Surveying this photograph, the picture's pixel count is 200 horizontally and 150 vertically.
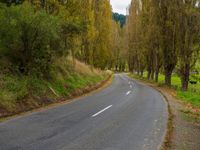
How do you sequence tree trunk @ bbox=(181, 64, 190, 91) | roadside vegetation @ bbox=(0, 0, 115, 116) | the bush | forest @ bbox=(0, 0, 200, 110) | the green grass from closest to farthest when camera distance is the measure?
1. the green grass
2. roadside vegetation @ bbox=(0, 0, 115, 116)
3. the bush
4. forest @ bbox=(0, 0, 200, 110)
5. tree trunk @ bbox=(181, 64, 190, 91)

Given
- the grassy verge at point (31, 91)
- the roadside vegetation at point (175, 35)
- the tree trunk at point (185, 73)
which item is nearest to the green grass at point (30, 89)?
the grassy verge at point (31, 91)

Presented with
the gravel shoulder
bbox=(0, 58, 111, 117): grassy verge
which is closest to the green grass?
bbox=(0, 58, 111, 117): grassy verge

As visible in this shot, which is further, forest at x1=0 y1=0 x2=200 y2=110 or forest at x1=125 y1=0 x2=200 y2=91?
forest at x1=125 y1=0 x2=200 y2=91

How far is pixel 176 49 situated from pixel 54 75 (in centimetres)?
1513

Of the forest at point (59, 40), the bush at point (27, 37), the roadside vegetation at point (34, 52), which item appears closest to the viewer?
the roadside vegetation at point (34, 52)

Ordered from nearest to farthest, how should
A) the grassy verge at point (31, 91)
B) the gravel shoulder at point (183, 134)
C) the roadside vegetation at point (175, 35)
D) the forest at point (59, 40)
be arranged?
the gravel shoulder at point (183, 134) < the grassy verge at point (31, 91) < the forest at point (59, 40) < the roadside vegetation at point (175, 35)

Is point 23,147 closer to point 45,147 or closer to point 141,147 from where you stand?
point 45,147

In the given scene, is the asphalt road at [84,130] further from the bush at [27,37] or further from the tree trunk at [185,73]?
the tree trunk at [185,73]

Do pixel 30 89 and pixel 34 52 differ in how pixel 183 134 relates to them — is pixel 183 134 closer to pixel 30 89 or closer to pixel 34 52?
pixel 30 89

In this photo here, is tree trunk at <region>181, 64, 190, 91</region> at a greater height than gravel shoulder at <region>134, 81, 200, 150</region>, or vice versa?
tree trunk at <region>181, 64, 190, 91</region>

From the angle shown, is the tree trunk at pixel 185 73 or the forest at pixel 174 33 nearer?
the forest at pixel 174 33

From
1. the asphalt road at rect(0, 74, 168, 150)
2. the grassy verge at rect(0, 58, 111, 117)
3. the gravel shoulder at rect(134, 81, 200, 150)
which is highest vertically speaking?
the grassy verge at rect(0, 58, 111, 117)

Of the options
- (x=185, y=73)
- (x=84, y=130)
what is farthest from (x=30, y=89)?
→ (x=185, y=73)

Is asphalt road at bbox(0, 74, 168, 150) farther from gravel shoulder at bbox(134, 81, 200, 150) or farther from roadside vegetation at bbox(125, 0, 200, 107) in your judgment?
roadside vegetation at bbox(125, 0, 200, 107)
